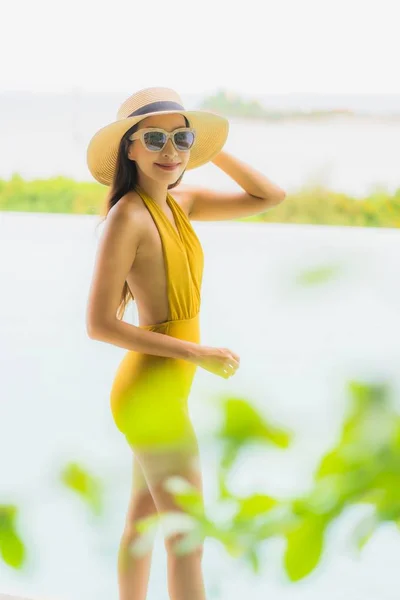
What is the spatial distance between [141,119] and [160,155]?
3.0 inches

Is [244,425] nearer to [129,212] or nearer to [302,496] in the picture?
[302,496]

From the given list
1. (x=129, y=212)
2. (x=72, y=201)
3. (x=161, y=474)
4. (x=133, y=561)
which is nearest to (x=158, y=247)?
(x=129, y=212)

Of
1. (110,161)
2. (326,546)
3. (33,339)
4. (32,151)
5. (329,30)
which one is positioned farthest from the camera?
(329,30)

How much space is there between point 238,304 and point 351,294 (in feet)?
36.5

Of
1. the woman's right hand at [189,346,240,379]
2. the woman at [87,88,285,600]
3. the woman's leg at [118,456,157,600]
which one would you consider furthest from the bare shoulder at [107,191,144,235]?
the woman's leg at [118,456,157,600]

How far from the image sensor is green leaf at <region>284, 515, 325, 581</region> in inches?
7.4

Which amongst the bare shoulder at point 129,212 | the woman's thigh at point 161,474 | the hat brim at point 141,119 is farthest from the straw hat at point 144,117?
the woman's thigh at point 161,474

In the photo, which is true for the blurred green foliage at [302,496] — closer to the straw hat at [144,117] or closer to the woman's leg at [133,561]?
the straw hat at [144,117]

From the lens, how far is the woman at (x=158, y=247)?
1546 millimetres

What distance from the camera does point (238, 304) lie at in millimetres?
11336

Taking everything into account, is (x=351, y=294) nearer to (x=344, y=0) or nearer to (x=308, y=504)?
(x=308, y=504)

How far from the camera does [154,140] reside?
1604mm

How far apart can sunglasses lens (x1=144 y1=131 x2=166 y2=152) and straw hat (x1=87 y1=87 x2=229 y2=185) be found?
0.11 feet

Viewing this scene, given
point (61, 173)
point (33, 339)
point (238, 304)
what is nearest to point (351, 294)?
point (33, 339)
